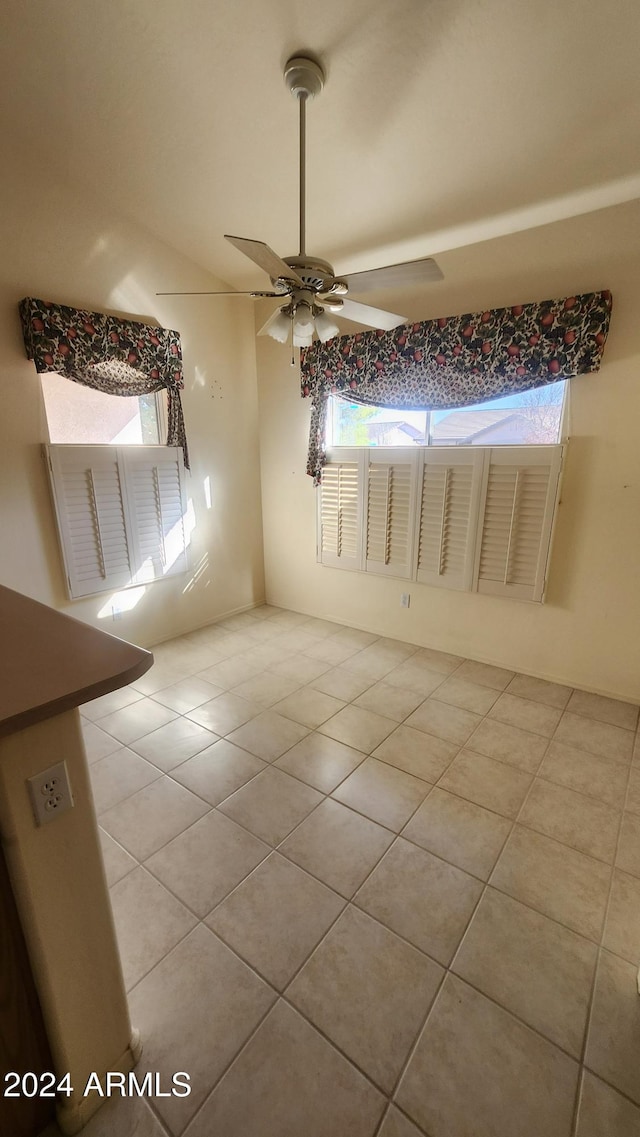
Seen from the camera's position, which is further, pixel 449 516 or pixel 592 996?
pixel 449 516

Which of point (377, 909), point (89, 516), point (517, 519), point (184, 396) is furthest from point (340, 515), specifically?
point (377, 909)

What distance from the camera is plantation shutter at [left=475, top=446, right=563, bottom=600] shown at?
2691 mm

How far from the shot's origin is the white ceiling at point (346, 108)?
5.26 ft

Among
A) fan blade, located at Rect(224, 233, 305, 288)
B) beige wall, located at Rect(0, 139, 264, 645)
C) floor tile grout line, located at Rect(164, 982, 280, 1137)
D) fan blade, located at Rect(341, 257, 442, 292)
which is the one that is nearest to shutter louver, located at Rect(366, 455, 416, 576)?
beige wall, located at Rect(0, 139, 264, 645)

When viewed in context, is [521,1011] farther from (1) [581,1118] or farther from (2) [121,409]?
(2) [121,409]

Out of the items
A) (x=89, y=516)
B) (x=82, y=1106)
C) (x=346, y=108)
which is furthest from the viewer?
(x=89, y=516)

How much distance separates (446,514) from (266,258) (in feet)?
6.50

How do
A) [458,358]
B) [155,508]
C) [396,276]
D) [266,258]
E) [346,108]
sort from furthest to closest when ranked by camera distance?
1. [155,508]
2. [458,358]
3. [346,108]
4. [396,276]
5. [266,258]

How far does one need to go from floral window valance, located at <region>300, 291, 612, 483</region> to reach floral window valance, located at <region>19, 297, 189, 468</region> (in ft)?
3.27

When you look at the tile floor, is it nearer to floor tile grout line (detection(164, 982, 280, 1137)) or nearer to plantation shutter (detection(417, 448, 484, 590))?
floor tile grout line (detection(164, 982, 280, 1137))

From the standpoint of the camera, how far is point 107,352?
2787 millimetres

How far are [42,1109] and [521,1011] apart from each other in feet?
3.88

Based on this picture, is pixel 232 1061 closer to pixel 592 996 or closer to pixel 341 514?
pixel 592 996

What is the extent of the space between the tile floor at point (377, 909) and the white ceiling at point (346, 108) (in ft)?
8.94
